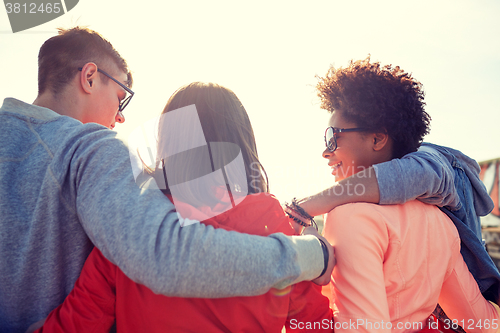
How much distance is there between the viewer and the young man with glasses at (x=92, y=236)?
96cm

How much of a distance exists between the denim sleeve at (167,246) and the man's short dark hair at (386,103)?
1.31 m

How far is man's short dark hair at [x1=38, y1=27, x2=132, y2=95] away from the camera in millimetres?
2051

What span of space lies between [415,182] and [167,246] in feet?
4.36

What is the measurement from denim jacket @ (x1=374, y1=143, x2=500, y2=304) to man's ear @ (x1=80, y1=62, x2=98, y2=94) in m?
2.03

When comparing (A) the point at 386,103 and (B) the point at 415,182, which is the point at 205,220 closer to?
(B) the point at 415,182

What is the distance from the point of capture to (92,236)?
1.08m

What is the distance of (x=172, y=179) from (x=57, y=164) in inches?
18.9

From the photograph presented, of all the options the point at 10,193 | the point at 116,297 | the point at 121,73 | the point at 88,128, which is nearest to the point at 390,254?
the point at 116,297

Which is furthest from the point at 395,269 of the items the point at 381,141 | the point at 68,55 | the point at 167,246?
the point at 68,55

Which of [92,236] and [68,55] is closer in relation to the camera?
[92,236]

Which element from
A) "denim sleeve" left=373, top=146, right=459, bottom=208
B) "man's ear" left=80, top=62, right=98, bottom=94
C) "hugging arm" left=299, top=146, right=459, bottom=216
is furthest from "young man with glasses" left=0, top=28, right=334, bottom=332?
"man's ear" left=80, top=62, right=98, bottom=94

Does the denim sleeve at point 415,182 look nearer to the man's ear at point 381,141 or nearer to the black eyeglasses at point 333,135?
the man's ear at point 381,141

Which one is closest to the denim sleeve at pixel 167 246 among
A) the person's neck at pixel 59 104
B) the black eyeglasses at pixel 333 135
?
the person's neck at pixel 59 104

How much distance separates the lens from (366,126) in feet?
6.82
